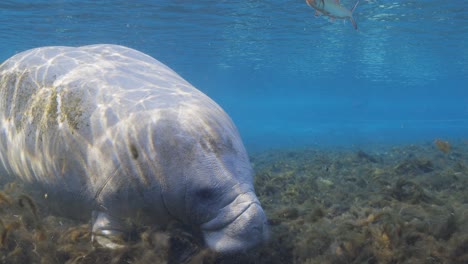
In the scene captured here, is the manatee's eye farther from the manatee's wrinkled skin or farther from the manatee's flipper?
the manatee's flipper

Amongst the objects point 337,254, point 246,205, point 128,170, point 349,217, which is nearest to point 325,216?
point 349,217

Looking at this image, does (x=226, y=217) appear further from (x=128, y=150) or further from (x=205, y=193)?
(x=128, y=150)

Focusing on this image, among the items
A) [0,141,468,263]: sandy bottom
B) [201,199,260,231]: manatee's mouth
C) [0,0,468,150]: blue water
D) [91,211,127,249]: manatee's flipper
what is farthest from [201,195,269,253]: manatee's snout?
[0,0,468,150]: blue water

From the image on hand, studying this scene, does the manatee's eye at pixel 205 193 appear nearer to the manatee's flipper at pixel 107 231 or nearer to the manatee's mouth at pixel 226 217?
the manatee's mouth at pixel 226 217

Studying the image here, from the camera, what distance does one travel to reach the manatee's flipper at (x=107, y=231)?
347cm

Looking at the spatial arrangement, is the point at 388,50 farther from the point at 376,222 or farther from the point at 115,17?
the point at 376,222

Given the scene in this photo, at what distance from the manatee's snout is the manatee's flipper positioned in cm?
82

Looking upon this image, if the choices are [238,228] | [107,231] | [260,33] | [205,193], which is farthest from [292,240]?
[260,33]

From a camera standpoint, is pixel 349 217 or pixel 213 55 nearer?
pixel 349 217

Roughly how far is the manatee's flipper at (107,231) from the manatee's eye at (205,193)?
2.63 feet

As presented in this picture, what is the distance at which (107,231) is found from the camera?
362 centimetres

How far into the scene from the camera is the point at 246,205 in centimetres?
329

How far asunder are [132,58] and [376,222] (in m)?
3.46

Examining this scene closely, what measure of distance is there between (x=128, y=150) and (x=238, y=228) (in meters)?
1.27
